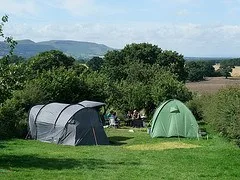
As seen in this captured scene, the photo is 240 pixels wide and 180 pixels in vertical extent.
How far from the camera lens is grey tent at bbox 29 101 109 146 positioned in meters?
26.4

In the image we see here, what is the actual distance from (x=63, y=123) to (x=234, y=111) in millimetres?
9743

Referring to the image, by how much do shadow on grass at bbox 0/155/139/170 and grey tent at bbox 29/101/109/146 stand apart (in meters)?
6.74

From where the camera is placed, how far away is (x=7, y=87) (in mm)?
17250

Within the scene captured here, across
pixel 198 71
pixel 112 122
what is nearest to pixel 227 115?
pixel 112 122

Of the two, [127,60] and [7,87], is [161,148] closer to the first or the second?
[7,87]

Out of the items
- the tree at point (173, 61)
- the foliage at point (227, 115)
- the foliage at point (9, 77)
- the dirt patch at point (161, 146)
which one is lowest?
the dirt patch at point (161, 146)

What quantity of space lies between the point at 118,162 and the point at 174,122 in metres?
11.6

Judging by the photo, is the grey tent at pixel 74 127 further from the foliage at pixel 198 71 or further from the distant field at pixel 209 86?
the foliage at pixel 198 71

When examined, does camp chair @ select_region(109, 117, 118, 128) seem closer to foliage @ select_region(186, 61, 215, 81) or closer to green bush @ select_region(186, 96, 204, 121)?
green bush @ select_region(186, 96, 204, 121)

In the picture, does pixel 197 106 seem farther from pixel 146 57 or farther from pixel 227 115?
pixel 146 57

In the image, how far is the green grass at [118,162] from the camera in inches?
611

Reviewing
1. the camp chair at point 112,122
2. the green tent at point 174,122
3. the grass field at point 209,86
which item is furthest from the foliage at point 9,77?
the grass field at point 209,86

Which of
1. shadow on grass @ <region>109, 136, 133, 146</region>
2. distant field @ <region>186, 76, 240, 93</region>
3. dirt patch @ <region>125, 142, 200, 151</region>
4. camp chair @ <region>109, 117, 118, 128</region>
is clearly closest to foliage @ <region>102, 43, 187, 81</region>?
distant field @ <region>186, 76, 240, 93</region>

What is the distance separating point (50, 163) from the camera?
17.8m
